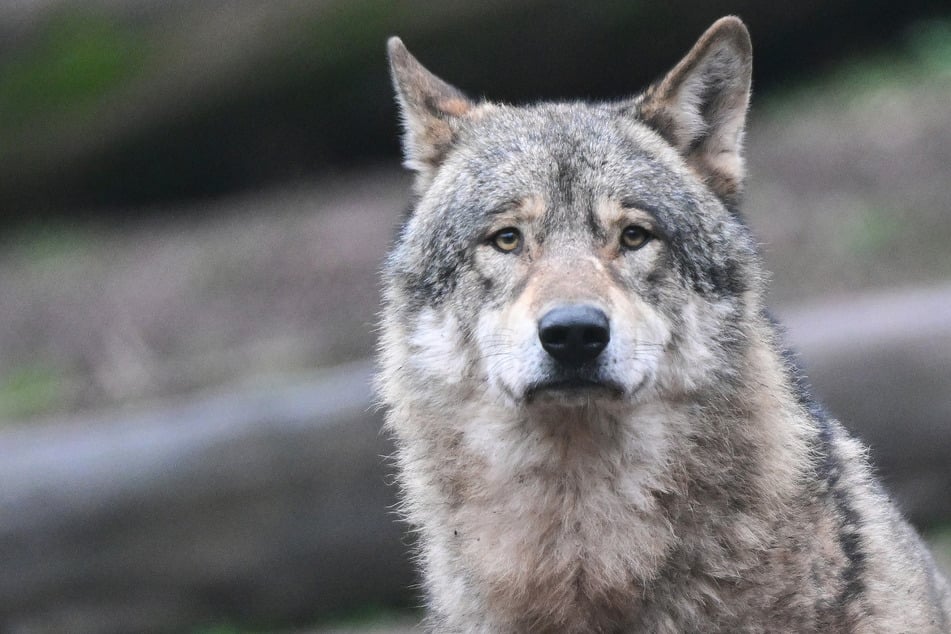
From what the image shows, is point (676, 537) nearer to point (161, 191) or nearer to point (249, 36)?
point (249, 36)

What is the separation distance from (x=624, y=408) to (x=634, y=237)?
65 centimetres

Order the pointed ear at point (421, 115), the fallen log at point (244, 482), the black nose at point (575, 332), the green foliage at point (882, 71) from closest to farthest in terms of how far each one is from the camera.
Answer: the black nose at point (575, 332) → the pointed ear at point (421, 115) → the fallen log at point (244, 482) → the green foliage at point (882, 71)

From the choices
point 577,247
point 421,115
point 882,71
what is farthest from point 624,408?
point 882,71

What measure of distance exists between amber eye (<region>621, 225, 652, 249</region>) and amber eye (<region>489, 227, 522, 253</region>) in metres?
0.39

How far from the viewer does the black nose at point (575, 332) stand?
4.57 m

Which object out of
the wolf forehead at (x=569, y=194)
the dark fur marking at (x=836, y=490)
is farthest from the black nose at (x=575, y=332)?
the dark fur marking at (x=836, y=490)

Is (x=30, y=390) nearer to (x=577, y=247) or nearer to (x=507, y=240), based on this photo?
(x=507, y=240)

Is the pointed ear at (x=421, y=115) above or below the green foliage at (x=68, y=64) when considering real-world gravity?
below

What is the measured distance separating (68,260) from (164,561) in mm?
4253

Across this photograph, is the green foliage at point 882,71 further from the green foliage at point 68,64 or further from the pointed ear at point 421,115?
the pointed ear at point 421,115

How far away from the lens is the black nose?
4.57m

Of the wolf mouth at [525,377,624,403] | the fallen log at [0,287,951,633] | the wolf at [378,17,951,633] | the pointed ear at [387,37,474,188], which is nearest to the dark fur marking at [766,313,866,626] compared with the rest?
the wolf at [378,17,951,633]

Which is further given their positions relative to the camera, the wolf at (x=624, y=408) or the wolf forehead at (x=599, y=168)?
the wolf forehead at (x=599, y=168)

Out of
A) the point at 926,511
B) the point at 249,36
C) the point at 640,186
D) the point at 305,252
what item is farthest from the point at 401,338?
the point at 249,36
